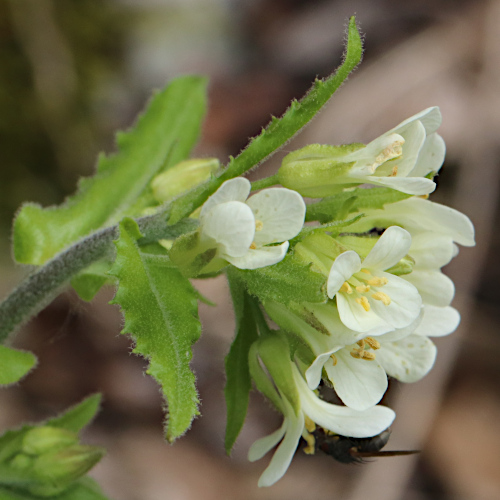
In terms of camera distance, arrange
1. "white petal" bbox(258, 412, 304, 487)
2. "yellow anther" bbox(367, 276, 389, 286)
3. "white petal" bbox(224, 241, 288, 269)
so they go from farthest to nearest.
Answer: "white petal" bbox(258, 412, 304, 487) < "yellow anther" bbox(367, 276, 389, 286) < "white petal" bbox(224, 241, 288, 269)

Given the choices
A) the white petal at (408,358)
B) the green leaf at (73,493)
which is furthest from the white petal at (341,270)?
the green leaf at (73,493)

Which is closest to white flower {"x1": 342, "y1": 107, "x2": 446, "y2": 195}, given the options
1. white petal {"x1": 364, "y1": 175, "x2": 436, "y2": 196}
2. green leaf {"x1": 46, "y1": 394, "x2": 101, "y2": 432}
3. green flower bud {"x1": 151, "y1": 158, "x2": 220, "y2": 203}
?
white petal {"x1": 364, "y1": 175, "x2": 436, "y2": 196}

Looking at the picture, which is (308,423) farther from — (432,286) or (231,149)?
(231,149)

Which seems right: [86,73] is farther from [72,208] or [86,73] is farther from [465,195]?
[465,195]

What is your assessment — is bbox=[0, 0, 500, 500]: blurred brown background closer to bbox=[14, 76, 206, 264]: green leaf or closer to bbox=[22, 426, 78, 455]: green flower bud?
bbox=[14, 76, 206, 264]: green leaf

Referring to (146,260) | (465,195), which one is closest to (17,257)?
(146,260)

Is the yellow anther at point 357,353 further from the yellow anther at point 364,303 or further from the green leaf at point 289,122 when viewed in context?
the green leaf at point 289,122
